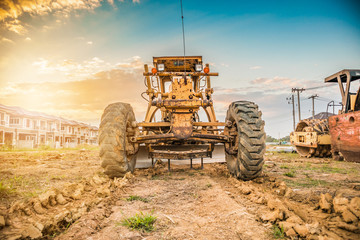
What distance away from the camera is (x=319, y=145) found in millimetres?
9117

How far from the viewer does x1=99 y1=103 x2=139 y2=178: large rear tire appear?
4.06 m

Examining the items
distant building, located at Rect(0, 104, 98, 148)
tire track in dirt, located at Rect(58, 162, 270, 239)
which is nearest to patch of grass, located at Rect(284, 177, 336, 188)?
tire track in dirt, located at Rect(58, 162, 270, 239)

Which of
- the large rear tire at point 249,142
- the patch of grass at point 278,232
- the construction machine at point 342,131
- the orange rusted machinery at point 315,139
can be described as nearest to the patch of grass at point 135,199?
the patch of grass at point 278,232

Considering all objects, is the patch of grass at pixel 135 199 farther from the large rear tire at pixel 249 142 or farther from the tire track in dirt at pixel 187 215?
the large rear tire at pixel 249 142

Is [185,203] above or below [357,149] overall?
below

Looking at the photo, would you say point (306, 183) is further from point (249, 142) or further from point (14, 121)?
point (14, 121)

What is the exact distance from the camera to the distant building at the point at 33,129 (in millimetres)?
29297

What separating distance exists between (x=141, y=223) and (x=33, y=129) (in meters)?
42.2

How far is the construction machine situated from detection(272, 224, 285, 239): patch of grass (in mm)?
6297

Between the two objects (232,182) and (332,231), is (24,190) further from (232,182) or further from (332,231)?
(332,231)

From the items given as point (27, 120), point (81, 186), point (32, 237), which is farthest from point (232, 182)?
point (27, 120)

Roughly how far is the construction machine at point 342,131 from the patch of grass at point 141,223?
276 inches

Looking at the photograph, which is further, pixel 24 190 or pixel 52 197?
pixel 24 190

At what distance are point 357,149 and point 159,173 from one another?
5.90 metres
